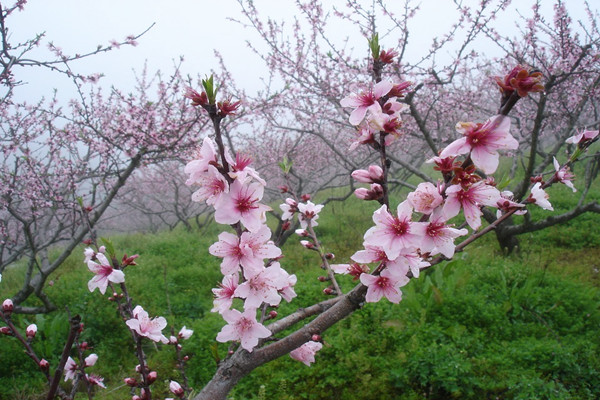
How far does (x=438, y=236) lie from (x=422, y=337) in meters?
2.78

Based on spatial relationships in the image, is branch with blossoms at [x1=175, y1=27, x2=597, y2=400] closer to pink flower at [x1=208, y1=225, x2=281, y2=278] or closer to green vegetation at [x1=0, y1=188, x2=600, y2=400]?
pink flower at [x1=208, y1=225, x2=281, y2=278]

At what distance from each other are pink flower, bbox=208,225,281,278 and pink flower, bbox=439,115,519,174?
55cm

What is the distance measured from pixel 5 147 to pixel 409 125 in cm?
710

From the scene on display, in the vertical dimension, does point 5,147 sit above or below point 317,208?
above

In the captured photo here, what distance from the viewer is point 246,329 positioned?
1.15 m

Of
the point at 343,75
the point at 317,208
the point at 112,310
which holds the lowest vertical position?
the point at 317,208

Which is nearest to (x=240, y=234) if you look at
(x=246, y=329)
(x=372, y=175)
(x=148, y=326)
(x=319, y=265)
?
(x=246, y=329)

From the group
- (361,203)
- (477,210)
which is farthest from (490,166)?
(361,203)

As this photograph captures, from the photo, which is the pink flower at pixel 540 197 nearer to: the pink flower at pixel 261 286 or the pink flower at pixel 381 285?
the pink flower at pixel 381 285

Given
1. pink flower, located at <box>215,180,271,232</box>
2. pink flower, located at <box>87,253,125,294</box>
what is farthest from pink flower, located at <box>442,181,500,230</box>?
pink flower, located at <box>87,253,125,294</box>

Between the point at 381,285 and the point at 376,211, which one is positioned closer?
the point at 376,211

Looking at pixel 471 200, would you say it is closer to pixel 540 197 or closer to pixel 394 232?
pixel 394 232

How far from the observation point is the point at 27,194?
5.44m

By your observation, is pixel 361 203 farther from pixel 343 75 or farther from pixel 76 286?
pixel 76 286
